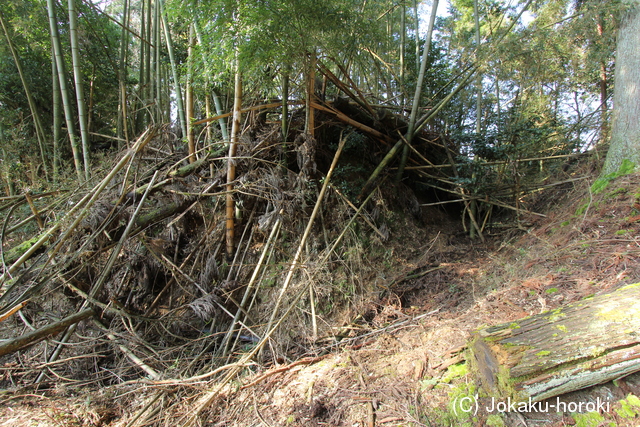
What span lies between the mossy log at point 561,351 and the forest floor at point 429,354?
106 mm

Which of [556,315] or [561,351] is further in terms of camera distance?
[556,315]

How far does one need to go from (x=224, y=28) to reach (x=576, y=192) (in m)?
5.02

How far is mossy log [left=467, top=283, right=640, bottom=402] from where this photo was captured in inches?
67.5

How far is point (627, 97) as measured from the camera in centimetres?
399

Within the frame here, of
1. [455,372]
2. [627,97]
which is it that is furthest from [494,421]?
[627,97]

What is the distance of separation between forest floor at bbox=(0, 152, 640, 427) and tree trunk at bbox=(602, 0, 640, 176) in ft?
1.30

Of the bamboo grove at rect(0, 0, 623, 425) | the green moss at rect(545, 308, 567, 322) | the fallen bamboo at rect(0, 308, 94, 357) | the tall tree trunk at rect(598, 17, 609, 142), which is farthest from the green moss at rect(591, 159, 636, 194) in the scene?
the fallen bamboo at rect(0, 308, 94, 357)

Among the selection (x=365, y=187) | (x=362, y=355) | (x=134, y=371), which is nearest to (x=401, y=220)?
(x=365, y=187)

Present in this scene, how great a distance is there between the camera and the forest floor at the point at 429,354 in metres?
2.04

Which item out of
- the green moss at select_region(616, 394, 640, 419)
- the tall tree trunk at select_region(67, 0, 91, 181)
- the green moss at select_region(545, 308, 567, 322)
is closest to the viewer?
the green moss at select_region(616, 394, 640, 419)

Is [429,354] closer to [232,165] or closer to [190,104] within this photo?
[232,165]

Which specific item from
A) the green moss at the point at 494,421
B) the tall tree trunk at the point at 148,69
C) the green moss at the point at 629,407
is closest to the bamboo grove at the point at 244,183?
the tall tree trunk at the point at 148,69

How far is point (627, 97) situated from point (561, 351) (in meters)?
3.98

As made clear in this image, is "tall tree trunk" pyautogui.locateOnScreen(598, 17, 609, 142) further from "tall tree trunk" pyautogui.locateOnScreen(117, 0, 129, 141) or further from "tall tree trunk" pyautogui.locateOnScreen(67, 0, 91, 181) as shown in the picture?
"tall tree trunk" pyautogui.locateOnScreen(117, 0, 129, 141)
